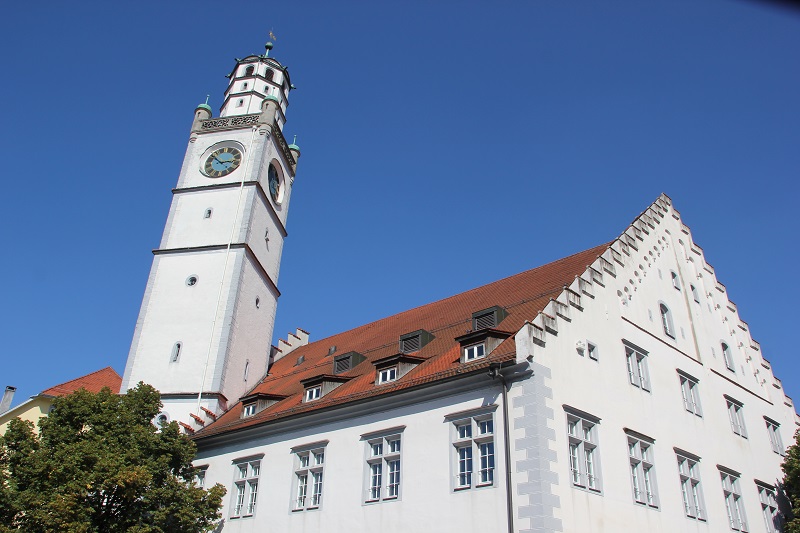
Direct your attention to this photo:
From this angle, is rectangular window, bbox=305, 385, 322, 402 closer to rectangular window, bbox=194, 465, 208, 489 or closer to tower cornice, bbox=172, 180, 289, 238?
rectangular window, bbox=194, 465, 208, 489

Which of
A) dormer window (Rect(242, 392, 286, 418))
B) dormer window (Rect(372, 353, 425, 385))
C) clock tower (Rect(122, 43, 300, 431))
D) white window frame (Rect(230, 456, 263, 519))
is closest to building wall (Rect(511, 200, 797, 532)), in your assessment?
dormer window (Rect(372, 353, 425, 385))

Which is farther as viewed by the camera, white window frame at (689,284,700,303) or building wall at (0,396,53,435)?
building wall at (0,396,53,435)

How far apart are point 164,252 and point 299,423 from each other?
1437 cm

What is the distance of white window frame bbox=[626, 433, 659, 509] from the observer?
17812 mm

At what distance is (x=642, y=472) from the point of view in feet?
60.0

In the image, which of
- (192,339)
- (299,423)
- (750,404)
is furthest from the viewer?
(192,339)

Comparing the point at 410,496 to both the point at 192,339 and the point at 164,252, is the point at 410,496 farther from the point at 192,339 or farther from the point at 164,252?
the point at 164,252

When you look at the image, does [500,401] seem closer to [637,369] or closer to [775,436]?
[637,369]

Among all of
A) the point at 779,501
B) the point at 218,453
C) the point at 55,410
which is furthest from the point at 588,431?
the point at 55,410

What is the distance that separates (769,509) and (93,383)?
31.1 m

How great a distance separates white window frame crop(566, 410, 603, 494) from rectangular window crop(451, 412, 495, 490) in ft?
6.18

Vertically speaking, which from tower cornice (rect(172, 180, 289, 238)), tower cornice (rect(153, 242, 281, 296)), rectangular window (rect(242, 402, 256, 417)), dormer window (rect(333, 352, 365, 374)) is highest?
tower cornice (rect(172, 180, 289, 238))

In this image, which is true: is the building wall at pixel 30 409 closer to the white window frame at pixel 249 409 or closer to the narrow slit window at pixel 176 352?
the narrow slit window at pixel 176 352

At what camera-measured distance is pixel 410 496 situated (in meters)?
17.4
